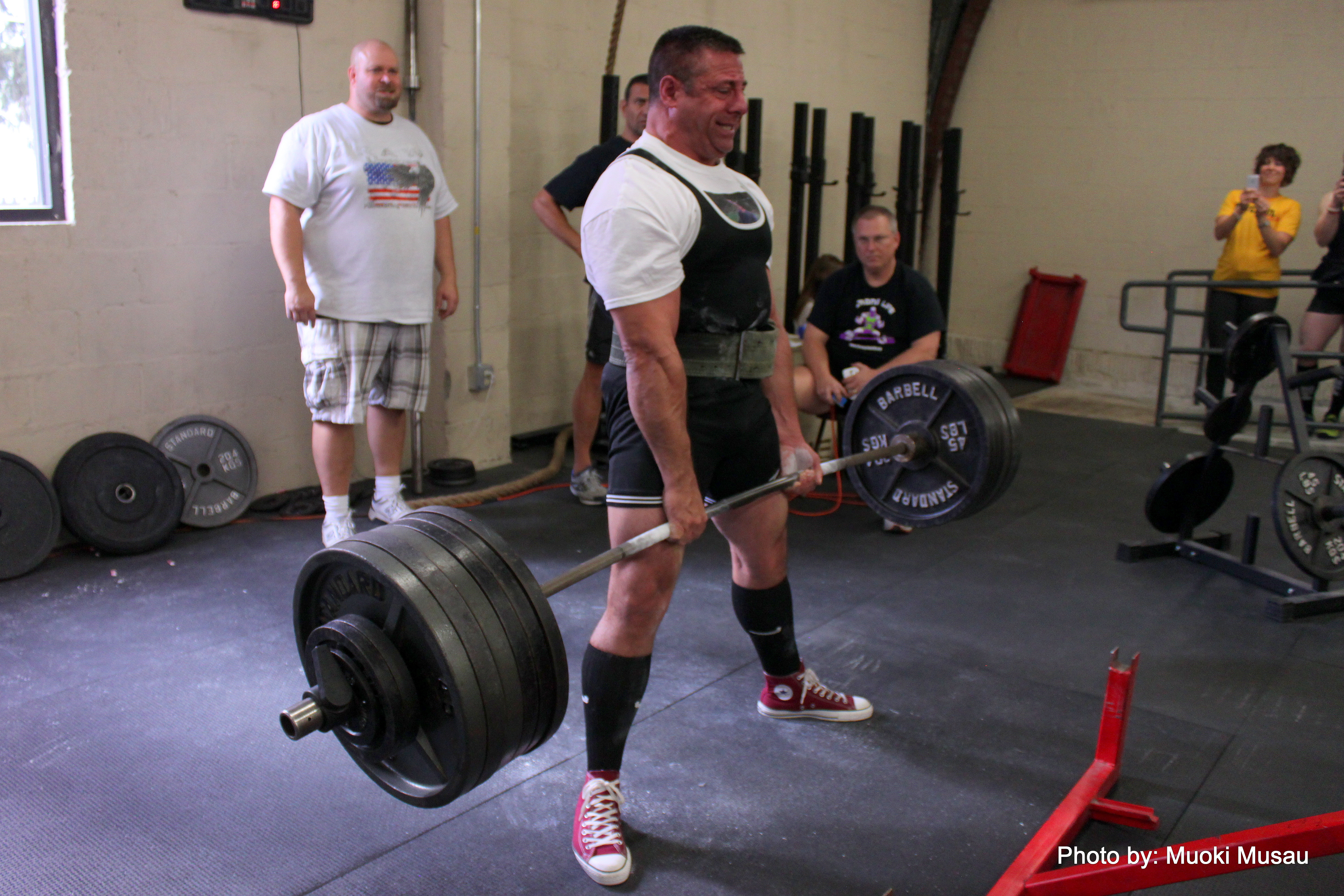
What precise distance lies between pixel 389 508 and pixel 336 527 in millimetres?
245

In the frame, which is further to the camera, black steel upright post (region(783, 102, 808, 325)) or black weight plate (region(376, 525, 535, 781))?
black steel upright post (region(783, 102, 808, 325))

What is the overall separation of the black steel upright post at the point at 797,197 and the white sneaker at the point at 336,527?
240 centimetres

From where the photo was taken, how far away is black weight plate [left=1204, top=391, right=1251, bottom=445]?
3.04 metres

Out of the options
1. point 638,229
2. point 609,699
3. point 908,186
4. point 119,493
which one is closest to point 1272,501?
point 609,699

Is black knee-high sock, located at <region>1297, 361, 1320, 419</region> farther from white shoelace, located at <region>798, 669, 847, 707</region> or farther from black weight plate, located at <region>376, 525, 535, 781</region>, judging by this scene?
black weight plate, located at <region>376, 525, 535, 781</region>

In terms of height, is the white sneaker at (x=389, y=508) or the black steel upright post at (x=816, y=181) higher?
the black steel upright post at (x=816, y=181)

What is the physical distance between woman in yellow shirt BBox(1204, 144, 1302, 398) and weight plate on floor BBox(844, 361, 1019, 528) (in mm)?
2807

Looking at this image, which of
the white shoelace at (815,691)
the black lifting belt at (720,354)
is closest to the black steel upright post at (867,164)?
the white shoelace at (815,691)

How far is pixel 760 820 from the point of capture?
1.84 meters

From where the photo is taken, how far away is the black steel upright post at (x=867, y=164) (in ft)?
17.1

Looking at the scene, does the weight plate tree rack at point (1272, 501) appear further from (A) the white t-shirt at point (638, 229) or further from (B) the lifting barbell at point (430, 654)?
(B) the lifting barbell at point (430, 654)

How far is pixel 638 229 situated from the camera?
1.56 m

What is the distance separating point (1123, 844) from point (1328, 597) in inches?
55.7

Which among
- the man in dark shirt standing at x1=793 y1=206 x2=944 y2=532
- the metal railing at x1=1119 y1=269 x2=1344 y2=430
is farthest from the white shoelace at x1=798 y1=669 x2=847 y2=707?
the metal railing at x1=1119 y1=269 x2=1344 y2=430
